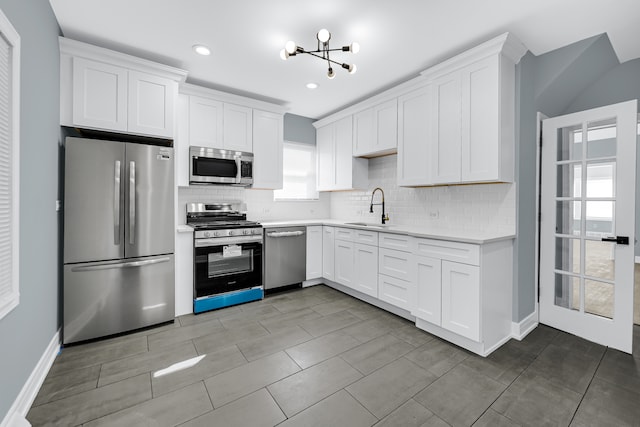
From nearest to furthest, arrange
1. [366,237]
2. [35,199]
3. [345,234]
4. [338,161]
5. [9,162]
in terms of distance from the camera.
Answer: [9,162] < [35,199] < [366,237] < [345,234] < [338,161]

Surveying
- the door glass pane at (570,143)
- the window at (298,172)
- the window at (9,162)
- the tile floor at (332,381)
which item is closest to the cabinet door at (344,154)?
the window at (298,172)

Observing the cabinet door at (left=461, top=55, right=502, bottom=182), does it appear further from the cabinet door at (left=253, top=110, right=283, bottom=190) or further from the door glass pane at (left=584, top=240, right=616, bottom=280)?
the cabinet door at (left=253, top=110, right=283, bottom=190)

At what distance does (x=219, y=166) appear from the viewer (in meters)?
3.71

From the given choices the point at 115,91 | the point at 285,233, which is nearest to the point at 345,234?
the point at 285,233

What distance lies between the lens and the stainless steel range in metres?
3.26

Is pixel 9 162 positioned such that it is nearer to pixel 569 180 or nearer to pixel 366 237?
pixel 366 237

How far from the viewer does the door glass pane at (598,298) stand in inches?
101

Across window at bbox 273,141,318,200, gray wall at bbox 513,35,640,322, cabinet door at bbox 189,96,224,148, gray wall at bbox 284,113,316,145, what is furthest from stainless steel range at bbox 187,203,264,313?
gray wall at bbox 513,35,640,322

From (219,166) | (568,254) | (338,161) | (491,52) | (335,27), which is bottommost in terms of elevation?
(568,254)

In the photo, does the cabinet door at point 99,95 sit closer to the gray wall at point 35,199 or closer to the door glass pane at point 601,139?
the gray wall at point 35,199

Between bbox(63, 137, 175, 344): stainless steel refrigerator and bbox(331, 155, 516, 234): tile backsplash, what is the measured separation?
2.83 metres

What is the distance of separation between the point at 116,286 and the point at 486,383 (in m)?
3.29

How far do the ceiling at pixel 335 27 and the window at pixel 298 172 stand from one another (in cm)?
176

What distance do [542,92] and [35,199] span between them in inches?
176
